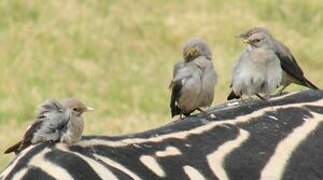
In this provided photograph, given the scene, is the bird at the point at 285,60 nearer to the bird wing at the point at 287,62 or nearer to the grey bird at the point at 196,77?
the bird wing at the point at 287,62

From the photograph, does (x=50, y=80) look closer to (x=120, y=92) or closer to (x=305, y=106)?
(x=120, y=92)

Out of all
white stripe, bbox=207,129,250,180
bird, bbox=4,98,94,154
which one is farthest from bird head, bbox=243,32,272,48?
bird, bbox=4,98,94,154

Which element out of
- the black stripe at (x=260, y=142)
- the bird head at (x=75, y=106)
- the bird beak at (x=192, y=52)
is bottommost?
the black stripe at (x=260, y=142)

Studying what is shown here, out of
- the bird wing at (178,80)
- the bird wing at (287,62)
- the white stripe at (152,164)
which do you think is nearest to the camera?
the white stripe at (152,164)

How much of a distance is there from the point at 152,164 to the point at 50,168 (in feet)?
1.73

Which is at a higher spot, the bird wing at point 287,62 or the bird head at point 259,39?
the bird head at point 259,39

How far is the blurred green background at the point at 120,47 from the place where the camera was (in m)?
13.9

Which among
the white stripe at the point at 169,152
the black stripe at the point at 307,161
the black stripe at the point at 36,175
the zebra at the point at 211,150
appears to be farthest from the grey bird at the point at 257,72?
the black stripe at the point at 36,175

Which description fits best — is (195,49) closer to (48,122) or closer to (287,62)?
(287,62)

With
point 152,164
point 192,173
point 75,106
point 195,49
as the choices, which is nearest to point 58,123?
point 75,106

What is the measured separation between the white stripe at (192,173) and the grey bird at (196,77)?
6.57ft

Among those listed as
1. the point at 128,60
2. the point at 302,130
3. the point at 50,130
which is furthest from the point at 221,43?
the point at 50,130

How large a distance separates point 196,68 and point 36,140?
7.77 feet

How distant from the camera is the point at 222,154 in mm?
4926
